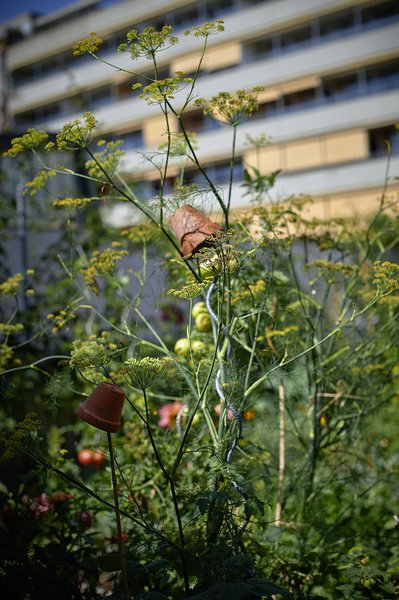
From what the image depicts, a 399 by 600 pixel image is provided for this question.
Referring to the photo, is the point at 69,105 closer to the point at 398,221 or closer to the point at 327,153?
the point at 327,153

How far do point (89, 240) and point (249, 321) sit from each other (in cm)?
307

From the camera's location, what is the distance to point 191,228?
2057 millimetres

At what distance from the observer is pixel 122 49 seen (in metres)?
1.93

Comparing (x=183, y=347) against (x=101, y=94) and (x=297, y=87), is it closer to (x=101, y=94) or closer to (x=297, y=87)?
(x=297, y=87)

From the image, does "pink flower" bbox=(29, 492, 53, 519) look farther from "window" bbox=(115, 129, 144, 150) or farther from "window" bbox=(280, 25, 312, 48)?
"window" bbox=(115, 129, 144, 150)

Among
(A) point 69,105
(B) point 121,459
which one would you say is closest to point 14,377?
(B) point 121,459

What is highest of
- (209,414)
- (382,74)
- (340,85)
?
(382,74)

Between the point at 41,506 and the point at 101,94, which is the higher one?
the point at 101,94

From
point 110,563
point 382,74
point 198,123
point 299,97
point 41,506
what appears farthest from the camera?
point 198,123

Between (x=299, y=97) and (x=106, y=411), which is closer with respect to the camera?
(x=106, y=411)

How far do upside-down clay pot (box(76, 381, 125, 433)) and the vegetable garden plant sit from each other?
67mm

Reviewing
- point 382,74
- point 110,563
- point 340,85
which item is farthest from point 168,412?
point 340,85

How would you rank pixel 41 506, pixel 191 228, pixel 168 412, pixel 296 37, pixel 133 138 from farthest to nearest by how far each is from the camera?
1. pixel 133 138
2. pixel 296 37
3. pixel 168 412
4. pixel 41 506
5. pixel 191 228

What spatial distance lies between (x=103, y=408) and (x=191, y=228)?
599mm
